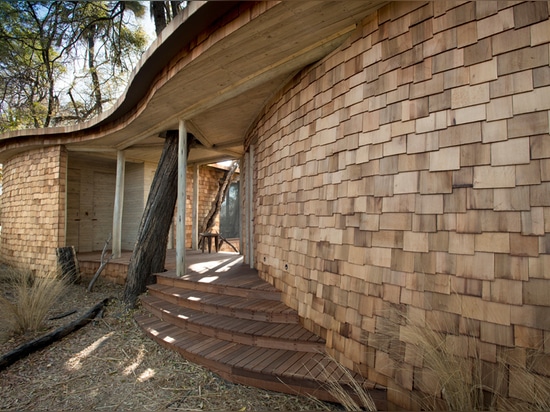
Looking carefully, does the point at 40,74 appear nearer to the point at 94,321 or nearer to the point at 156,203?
the point at 156,203

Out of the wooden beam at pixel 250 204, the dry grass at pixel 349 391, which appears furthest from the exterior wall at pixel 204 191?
the dry grass at pixel 349 391

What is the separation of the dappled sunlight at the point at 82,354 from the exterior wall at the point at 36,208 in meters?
3.14

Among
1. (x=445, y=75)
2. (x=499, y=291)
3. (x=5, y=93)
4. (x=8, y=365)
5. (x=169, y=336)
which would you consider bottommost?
(x=8, y=365)

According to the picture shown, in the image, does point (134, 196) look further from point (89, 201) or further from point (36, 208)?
point (36, 208)

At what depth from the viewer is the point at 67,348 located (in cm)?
324

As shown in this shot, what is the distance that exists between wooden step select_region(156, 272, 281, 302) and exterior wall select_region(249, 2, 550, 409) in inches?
28.6

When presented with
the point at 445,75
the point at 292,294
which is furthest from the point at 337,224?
the point at 445,75

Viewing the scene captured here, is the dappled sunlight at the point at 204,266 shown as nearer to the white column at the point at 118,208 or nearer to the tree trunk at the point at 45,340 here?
the tree trunk at the point at 45,340

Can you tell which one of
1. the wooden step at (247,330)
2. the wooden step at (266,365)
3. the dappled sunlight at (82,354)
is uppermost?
the wooden step at (247,330)

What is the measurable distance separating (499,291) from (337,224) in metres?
1.06

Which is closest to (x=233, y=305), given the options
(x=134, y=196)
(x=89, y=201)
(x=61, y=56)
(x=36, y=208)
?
(x=36, y=208)

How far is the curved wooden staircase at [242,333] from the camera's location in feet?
7.03

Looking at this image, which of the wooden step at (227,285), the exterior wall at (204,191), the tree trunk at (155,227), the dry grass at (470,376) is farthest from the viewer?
the exterior wall at (204,191)

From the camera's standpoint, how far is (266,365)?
2268mm
